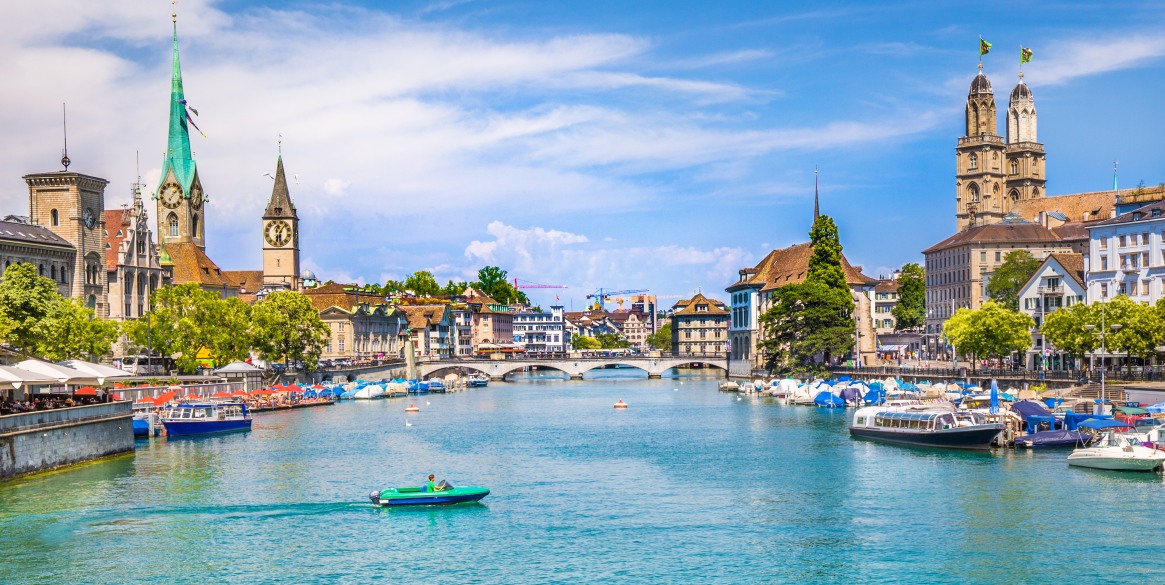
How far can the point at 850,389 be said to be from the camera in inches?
4193

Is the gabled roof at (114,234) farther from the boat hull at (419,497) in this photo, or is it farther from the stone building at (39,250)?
the boat hull at (419,497)

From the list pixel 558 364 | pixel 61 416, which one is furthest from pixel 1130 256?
pixel 558 364

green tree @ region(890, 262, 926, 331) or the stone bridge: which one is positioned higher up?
green tree @ region(890, 262, 926, 331)

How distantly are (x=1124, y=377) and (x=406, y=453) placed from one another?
5155cm

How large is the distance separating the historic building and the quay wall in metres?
64.7

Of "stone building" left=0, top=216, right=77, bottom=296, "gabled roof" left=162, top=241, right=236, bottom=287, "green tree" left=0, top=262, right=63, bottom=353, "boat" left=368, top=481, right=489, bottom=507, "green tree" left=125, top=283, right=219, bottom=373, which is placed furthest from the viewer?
"gabled roof" left=162, top=241, right=236, bottom=287

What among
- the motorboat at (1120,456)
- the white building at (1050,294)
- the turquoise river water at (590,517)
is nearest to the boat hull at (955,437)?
the turquoise river water at (590,517)

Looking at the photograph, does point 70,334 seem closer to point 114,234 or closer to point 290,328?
point 290,328

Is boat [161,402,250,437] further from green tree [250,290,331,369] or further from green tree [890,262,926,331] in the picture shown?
green tree [890,262,926,331]

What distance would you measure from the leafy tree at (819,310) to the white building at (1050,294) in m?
17.9

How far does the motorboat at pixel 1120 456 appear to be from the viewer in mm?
55562

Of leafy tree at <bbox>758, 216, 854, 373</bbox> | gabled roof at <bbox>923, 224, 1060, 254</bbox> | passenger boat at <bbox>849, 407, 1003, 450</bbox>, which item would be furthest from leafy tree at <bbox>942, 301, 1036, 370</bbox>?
gabled roof at <bbox>923, 224, 1060, 254</bbox>

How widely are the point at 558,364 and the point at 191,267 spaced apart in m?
54.8

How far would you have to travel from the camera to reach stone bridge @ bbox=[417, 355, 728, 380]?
569ft
